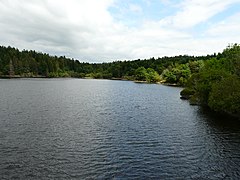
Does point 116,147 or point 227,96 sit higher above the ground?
point 227,96

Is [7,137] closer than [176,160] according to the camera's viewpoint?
No

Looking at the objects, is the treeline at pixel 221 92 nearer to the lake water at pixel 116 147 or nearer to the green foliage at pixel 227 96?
the green foliage at pixel 227 96

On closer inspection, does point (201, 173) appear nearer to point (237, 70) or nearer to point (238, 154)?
point (238, 154)

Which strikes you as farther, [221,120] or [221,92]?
[221,92]

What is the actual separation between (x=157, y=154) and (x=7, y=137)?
20.5 metres

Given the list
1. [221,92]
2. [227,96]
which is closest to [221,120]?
[227,96]

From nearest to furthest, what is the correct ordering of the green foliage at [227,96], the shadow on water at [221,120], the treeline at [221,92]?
1. the shadow on water at [221,120]
2. the green foliage at [227,96]
3. the treeline at [221,92]

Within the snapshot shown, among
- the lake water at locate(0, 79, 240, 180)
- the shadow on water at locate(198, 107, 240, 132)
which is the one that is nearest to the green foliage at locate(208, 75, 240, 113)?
the shadow on water at locate(198, 107, 240, 132)

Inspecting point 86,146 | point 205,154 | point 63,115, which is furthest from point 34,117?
point 205,154

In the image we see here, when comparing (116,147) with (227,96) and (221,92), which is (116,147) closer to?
(227,96)

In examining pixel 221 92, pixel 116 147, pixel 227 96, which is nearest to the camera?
pixel 116 147

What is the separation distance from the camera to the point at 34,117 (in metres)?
47.7

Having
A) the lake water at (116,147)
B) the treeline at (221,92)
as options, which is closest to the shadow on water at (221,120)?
the lake water at (116,147)

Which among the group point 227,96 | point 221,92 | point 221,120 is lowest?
point 221,120
